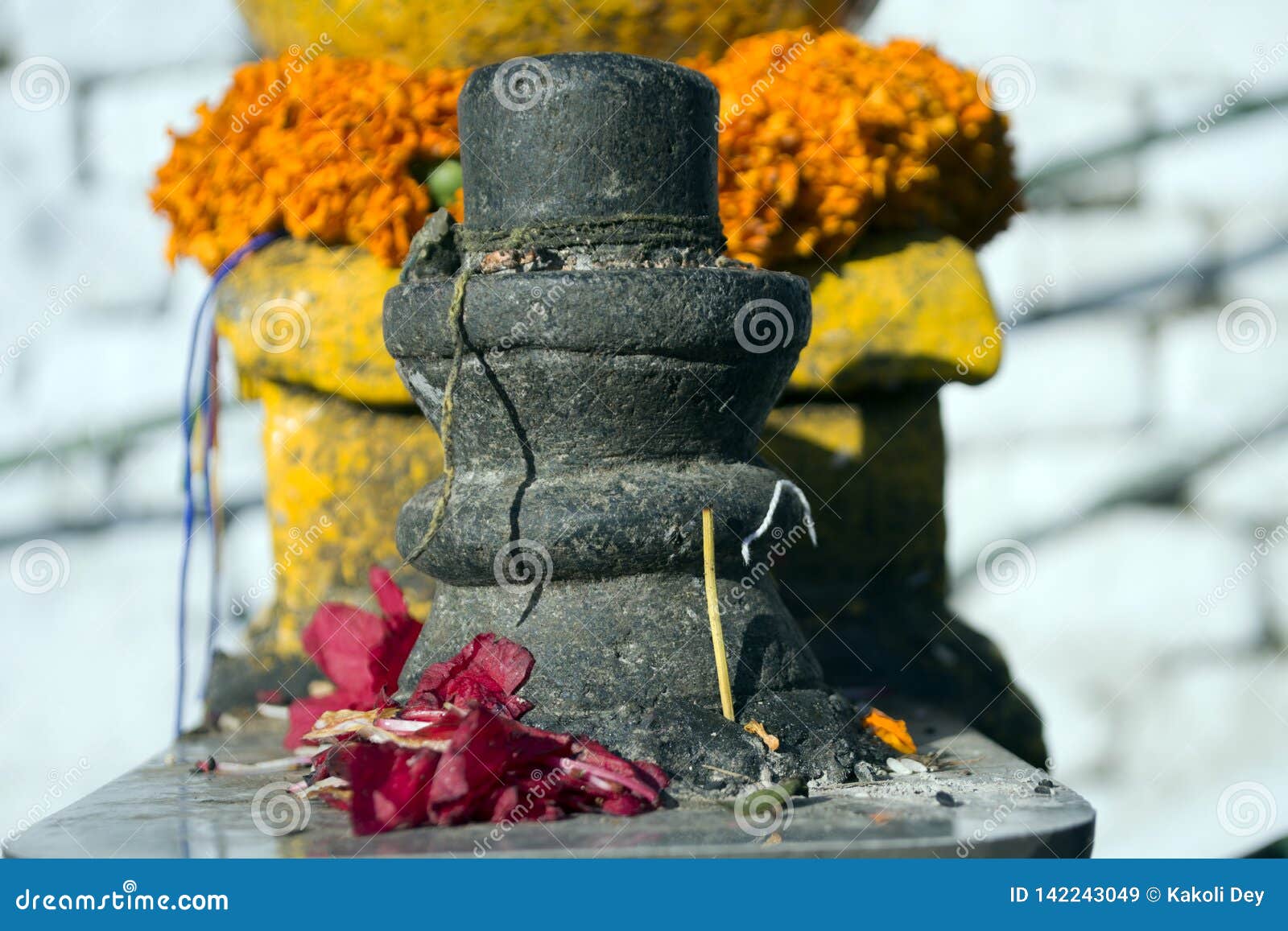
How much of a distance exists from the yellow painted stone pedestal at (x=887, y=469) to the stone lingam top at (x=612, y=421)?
35.5 inches

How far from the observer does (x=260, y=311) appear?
3.44 m

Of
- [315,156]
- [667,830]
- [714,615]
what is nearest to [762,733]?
[714,615]

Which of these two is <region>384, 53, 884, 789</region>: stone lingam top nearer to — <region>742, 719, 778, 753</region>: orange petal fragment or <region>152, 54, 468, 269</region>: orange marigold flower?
<region>742, 719, 778, 753</region>: orange petal fragment

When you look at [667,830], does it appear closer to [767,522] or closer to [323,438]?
[767,522]

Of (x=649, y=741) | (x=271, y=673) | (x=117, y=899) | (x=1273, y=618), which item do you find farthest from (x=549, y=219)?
(x=1273, y=618)

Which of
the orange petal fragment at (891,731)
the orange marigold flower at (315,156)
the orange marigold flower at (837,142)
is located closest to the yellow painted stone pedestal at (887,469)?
the orange marigold flower at (837,142)

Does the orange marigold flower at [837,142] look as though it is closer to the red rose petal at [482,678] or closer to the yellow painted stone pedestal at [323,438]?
the yellow painted stone pedestal at [323,438]

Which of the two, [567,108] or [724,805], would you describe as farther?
[567,108]

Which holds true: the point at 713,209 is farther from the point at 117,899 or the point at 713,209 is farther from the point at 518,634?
the point at 117,899

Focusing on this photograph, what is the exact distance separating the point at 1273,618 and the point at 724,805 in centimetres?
440

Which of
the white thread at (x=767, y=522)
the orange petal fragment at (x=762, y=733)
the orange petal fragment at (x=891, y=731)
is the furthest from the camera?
the orange petal fragment at (x=891, y=731)

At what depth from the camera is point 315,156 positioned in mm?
3383

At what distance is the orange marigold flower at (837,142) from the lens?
3.30 m

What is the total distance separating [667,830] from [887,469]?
5.79 ft
